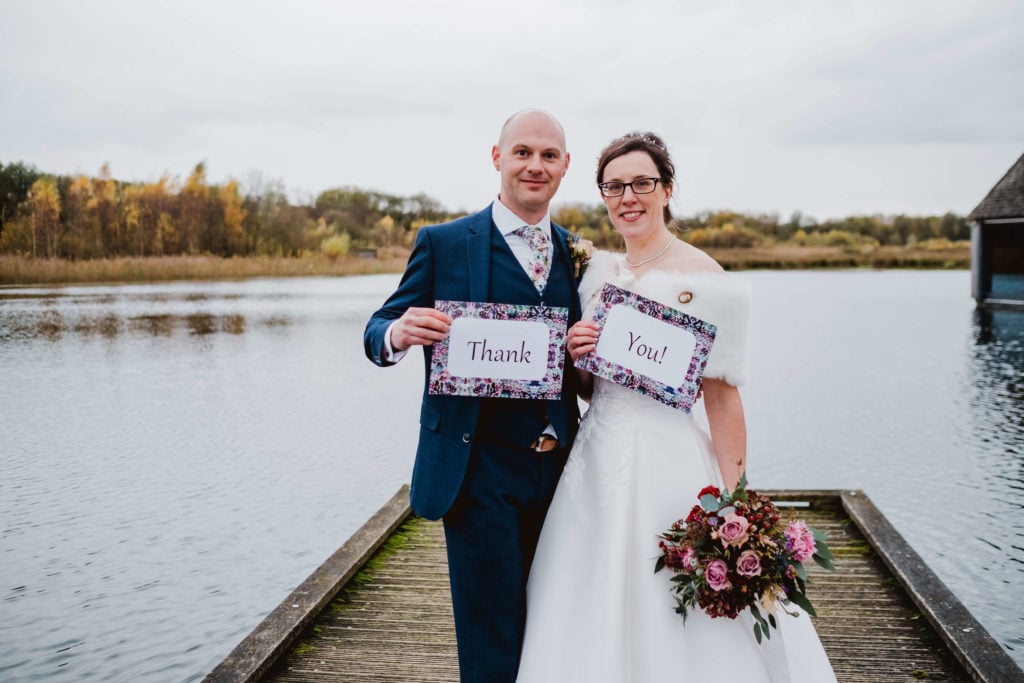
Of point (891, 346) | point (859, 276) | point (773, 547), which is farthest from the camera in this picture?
point (859, 276)

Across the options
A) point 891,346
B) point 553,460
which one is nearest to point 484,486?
point 553,460

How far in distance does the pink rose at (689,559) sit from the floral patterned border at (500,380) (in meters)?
0.57

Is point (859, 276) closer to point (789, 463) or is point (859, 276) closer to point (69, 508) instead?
point (789, 463)

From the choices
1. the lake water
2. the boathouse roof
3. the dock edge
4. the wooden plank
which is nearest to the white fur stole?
the lake water

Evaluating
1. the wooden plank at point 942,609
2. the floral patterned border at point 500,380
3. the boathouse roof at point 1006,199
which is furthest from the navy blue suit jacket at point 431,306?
the boathouse roof at point 1006,199

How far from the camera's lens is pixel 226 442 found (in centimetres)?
875

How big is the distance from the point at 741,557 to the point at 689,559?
0.16 meters

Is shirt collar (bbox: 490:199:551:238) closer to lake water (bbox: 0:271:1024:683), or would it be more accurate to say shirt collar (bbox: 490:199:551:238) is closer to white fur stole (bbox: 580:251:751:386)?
white fur stole (bbox: 580:251:751:386)

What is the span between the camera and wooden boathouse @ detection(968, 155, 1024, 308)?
68.6ft

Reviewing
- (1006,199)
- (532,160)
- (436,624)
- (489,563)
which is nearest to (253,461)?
(436,624)

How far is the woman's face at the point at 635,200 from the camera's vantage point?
2.39m

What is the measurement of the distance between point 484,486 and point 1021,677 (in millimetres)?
2239

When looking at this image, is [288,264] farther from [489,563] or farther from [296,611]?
[489,563]

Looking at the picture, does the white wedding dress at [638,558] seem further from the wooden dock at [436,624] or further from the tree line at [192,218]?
the tree line at [192,218]
